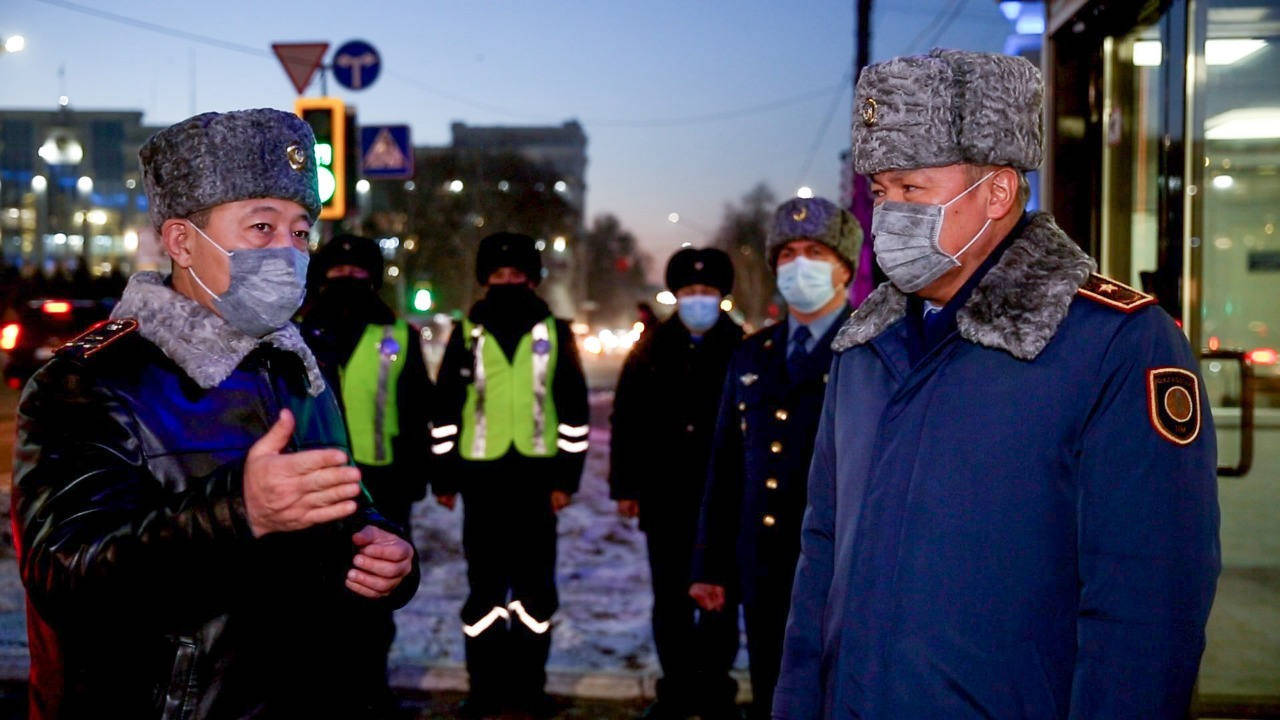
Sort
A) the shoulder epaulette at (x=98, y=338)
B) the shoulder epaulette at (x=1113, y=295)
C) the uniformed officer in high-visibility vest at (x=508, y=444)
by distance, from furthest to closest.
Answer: the uniformed officer in high-visibility vest at (x=508, y=444) < the shoulder epaulette at (x=98, y=338) < the shoulder epaulette at (x=1113, y=295)

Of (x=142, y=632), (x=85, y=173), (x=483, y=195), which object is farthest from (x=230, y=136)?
(x=85, y=173)

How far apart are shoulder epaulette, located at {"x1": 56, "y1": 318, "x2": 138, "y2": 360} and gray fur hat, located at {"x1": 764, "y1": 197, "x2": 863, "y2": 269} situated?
2.91 m

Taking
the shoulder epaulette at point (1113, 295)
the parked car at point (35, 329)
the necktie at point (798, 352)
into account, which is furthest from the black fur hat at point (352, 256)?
the parked car at point (35, 329)

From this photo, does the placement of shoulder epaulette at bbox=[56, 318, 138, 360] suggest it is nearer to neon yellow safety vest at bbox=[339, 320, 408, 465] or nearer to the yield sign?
neon yellow safety vest at bbox=[339, 320, 408, 465]

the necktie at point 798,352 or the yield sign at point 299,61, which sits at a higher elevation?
the yield sign at point 299,61

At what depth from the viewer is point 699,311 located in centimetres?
594

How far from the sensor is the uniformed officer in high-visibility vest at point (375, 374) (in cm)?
590

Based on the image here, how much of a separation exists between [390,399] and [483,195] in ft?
193

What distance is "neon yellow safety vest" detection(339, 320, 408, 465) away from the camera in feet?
19.3

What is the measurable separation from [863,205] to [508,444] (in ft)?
15.8

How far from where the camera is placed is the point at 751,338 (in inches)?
172

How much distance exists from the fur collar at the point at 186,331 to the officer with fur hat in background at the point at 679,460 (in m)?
3.37

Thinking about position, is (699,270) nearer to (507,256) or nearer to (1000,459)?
(507,256)

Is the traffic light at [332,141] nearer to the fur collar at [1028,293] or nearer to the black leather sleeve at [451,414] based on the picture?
the black leather sleeve at [451,414]
